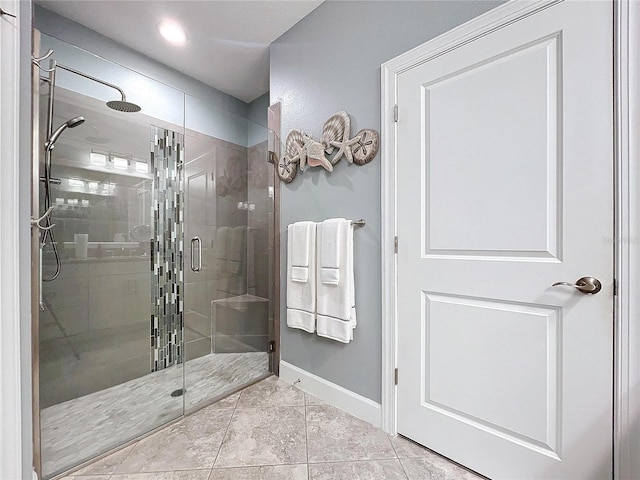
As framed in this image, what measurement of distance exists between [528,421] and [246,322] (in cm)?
195

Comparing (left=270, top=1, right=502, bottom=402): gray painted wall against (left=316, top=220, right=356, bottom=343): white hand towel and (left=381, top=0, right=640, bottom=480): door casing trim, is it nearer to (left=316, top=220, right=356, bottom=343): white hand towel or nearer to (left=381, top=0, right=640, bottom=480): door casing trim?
(left=316, top=220, right=356, bottom=343): white hand towel

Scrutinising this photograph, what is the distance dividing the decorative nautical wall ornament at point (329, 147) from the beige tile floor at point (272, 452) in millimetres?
1506

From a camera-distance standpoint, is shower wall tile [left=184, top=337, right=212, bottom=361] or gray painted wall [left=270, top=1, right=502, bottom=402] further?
shower wall tile [left=184, top=337, right=212, bottom=361]

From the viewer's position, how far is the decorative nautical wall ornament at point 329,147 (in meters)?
1.62

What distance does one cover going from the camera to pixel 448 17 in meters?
1.35

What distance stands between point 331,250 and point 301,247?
0.88 feet

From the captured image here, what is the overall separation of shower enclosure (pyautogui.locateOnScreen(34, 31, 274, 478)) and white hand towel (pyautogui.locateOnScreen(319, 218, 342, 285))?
685 mm

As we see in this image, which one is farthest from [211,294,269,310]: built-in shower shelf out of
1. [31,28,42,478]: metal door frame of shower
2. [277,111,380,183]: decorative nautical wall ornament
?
[31,28,42,478]: metal door frame of shower

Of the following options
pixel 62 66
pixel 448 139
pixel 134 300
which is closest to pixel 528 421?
pixel 448 139

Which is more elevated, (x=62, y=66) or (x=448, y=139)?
(x=62, y=66)

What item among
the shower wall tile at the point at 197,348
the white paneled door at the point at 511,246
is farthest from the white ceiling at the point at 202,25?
the shower wall tile at the point at 197,348

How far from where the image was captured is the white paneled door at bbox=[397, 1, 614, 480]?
1012 millimetres

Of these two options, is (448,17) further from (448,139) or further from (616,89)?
(616,89)

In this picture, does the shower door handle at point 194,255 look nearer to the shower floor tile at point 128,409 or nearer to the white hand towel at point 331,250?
the shower floor tile at point 128,409
